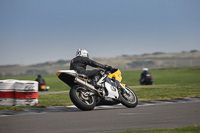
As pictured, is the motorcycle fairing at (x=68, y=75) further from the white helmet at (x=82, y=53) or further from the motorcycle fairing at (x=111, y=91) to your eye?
the motorcycle fairing at (x=111, y=91)

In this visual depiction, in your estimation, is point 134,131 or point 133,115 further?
point 133,115

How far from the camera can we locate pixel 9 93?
40.2 feet

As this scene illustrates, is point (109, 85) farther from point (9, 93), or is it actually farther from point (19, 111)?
point (9, 93)

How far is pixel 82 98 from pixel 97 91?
53 cm

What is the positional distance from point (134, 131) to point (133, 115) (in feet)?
8.32

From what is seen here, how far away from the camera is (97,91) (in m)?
10.6

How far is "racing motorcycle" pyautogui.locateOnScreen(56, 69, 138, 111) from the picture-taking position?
1027cm

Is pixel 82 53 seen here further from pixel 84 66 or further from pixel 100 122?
pixel 100 122

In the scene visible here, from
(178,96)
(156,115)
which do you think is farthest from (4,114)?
(178,96)

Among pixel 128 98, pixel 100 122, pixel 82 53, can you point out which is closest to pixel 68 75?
pixel 82 53

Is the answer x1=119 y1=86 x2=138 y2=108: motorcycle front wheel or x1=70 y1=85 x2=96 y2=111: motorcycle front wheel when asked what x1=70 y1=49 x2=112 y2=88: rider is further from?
x1=119 y1=86 x2=138 y2=108: motorcycle front wheel

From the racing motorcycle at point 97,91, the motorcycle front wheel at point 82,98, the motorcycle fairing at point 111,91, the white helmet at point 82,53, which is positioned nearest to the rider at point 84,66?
the white helmet at point 82,53

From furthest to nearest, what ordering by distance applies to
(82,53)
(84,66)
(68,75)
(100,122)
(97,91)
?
1. (82,53)
2. (84,66)
3. (97,91)
4. (68,75)
5. (100,122)

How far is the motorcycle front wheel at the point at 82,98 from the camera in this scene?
10031 millimetres
